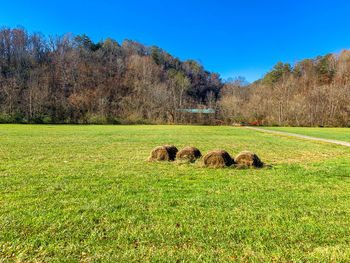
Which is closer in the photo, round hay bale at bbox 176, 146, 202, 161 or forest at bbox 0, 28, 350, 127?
round hay bale at bbox 176, 146, 202, 161

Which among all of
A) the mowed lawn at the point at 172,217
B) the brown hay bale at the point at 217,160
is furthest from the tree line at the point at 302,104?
the mowed lawn at the point at 172,217

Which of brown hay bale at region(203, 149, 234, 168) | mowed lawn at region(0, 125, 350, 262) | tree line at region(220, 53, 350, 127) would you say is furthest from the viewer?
tree line at region(220, 53, 350, 127)

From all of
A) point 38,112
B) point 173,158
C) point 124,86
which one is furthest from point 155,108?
point 173,158

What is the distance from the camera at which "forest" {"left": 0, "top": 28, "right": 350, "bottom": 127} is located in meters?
42.1

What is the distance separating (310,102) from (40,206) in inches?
2013

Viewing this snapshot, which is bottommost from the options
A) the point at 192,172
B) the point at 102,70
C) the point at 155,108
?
the point at 192,172

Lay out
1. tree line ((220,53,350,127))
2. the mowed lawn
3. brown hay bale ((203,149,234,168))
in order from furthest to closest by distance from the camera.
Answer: tree line ((220,53,350,127)), brown hay bale ((203,149,234,168)), the mowed lawn

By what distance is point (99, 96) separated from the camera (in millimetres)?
51062

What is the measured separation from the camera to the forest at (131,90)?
4206cm

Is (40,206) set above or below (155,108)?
below

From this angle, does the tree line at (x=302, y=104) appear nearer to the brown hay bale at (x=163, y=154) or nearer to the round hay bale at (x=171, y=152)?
the round hay bale at (x=171, y=152)

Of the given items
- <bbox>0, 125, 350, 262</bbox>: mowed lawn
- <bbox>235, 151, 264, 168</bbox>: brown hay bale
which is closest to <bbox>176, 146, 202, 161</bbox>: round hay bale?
<bbox>235, 151, 264, 168</bbox>: brown hay bale

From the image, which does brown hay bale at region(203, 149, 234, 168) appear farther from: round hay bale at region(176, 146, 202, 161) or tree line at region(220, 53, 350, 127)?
tree line at region(220, 53, 350, 127)

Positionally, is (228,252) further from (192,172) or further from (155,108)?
(155,108)
